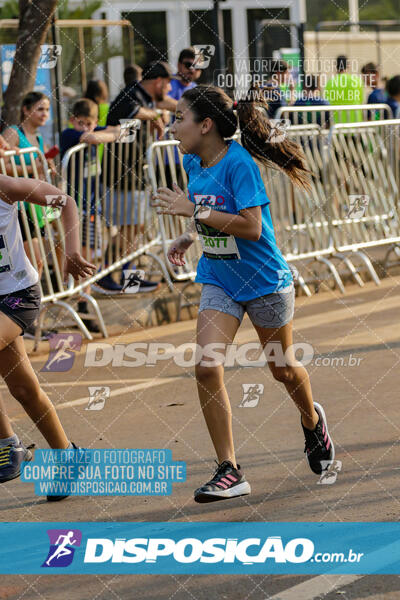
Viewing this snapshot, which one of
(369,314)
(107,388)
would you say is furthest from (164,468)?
(369,314)

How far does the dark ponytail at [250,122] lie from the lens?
18.0 ft

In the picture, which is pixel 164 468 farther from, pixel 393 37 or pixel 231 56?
pixel 393 37

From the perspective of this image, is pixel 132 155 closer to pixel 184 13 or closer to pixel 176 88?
pixel 176 88

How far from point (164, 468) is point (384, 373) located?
2371mm

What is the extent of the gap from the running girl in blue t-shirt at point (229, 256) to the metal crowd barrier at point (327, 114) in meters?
6.07

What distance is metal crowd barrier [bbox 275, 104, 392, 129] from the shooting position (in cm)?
1170

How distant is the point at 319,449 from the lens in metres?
5.62

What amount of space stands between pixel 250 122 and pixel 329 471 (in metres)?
1.66

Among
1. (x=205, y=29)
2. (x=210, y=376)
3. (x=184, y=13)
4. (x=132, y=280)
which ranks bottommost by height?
(x=132, y=280)

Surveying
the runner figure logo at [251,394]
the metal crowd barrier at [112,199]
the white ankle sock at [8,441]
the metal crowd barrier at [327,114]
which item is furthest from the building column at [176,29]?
the white ankle sock at [8,441]

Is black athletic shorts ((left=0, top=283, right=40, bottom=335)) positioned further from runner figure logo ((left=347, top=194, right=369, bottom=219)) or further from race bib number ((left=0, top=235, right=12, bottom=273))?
runner figure logo ((left=347, top=194, right=369, bottom=219))

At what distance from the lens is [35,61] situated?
11.1 meters

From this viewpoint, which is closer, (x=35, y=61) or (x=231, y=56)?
(x=35, y=61)

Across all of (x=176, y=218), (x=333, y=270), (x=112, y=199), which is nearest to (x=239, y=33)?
(x=333, y=270)
